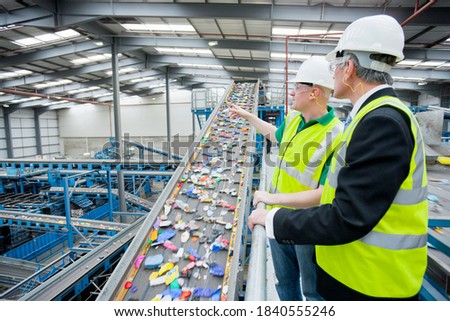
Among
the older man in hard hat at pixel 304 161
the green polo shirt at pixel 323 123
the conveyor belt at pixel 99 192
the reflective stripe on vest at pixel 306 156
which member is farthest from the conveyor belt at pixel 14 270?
the green polo shirt at pixel 323 123

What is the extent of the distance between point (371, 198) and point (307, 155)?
81 centimetres

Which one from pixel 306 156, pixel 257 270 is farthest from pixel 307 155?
pixel 257 270

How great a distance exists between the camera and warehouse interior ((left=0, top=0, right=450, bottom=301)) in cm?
206

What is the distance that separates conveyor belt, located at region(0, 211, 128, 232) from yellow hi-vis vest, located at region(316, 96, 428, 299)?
21.5 feet

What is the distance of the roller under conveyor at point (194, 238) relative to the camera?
5.93ft

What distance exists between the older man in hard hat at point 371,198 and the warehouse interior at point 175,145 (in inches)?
11.3

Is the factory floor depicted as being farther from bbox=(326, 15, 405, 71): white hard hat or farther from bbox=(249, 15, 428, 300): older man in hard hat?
bbox=(326, 15, 405, 71): white hard hat

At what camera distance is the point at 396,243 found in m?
0.95

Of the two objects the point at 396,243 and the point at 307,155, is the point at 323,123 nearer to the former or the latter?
the point at 307,155

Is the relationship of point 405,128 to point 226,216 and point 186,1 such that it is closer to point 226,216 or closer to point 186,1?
point 226,216

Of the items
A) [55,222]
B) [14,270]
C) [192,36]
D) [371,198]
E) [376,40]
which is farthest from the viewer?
[192,36]

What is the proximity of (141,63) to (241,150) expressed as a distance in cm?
1199

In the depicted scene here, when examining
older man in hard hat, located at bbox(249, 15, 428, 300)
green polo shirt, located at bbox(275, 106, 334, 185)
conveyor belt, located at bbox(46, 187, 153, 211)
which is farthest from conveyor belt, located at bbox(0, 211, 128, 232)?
older man in hard hat, located at bbox(249, 15, 428, 300)

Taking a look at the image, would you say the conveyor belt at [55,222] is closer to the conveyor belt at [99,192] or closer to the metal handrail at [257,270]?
the conveyor belt at [99,192]
